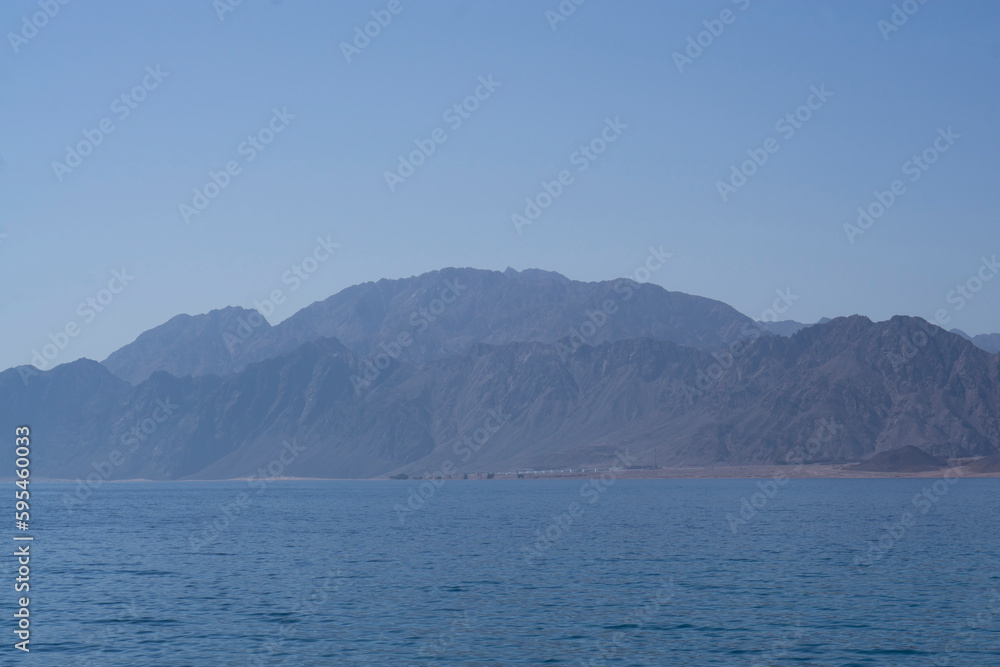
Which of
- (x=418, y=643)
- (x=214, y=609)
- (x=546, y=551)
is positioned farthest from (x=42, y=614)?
(x=546, y=551)

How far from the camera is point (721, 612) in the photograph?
183ft

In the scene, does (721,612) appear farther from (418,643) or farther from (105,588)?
(105,588)

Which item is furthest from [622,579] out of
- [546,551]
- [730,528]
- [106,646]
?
[730,528]

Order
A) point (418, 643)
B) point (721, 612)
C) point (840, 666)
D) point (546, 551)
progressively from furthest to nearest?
point (546, 551) → point (721, 612) → point (418, 643) → point (840, 666)

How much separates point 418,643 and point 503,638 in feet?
14.0

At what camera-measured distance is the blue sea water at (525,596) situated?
1861 inches

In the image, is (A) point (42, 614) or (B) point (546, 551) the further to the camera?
(B) point (546, 551)

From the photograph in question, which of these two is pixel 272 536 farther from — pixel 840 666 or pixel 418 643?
pixel 840 666

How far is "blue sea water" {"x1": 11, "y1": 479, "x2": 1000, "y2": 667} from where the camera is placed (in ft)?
155

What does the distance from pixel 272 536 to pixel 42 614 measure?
53790 mm

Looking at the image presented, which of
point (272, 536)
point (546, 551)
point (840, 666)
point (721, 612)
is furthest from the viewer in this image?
point (272, 536)

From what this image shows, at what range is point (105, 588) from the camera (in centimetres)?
6944

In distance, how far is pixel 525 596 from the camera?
61938 millimetres

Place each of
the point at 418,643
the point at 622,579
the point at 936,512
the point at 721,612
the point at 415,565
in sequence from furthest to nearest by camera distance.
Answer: the point at 936,512, the point at 415,565, the point at 622,579, the point at 721,612, the point at 418,643
